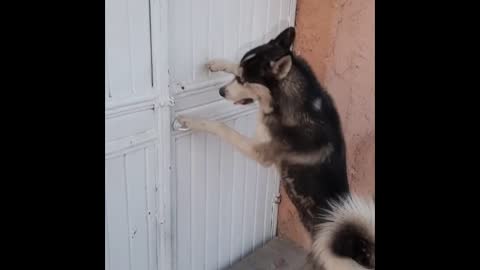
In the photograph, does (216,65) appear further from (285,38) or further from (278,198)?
(278,198)

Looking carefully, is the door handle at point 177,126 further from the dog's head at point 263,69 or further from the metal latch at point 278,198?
the metal latch at point 278,198

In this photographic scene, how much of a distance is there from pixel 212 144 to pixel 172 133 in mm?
202

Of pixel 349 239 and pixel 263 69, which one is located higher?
pixel 263 69

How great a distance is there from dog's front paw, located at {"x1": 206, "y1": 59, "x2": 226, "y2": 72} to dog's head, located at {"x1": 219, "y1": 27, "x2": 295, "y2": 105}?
7.7 inches

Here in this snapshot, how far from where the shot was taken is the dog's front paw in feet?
4.23

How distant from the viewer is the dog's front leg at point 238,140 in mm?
1194

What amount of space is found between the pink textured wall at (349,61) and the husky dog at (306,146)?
0.36 meters

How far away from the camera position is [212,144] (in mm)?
1446

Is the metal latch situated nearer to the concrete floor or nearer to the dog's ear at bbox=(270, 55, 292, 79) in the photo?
the concrete floor

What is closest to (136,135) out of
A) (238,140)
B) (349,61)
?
(238,140)

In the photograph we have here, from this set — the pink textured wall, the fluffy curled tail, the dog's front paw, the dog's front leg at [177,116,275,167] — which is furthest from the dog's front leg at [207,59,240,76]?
the fluffy curled tail
